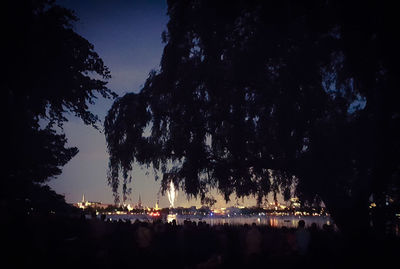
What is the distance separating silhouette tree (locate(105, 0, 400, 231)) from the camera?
8.23m

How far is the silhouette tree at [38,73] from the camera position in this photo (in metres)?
12.5

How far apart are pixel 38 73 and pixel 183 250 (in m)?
8.46

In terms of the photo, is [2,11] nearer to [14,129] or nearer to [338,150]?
[14,129]

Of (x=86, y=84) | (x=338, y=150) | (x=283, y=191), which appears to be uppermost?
(x=86, y=84)

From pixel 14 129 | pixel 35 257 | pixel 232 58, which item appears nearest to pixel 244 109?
pixel 232 58

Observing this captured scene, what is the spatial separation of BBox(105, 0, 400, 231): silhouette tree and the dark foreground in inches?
59.3

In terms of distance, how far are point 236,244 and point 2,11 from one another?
10.8 metres

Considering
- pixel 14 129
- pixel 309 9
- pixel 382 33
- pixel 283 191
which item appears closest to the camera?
pixel 382 33

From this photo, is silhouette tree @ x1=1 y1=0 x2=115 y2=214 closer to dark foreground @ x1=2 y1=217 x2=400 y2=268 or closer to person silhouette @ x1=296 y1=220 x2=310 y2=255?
dark foreground @ x1=2 y1=217 x2=400 y2=268

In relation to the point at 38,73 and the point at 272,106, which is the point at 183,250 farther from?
the point at 38,73

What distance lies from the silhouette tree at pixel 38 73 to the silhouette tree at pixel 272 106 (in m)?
3.27

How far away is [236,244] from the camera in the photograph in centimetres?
1128

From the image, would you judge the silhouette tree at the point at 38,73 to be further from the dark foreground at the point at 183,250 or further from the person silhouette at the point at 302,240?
the person silhouette at the point at 302,240

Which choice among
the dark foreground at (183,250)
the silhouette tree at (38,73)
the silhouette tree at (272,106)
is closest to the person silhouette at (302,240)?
the dark foreground at (183,250)
